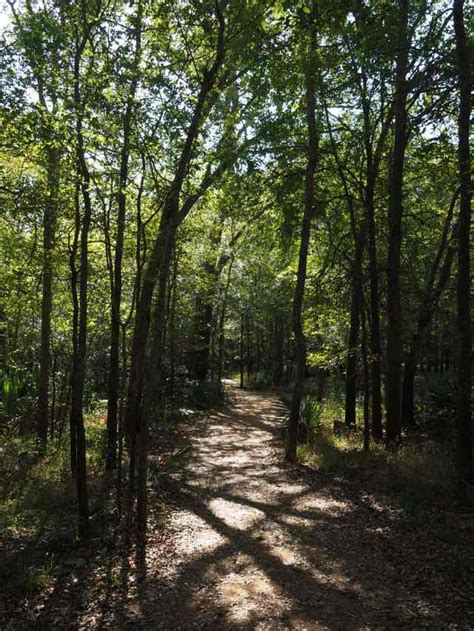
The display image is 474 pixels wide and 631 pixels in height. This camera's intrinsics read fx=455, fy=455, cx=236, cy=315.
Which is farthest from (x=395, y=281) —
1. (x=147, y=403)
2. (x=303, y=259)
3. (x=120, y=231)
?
(x=147, y=403)

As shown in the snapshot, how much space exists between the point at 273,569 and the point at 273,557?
0.30 metres

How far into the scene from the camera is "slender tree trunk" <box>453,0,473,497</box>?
6.54m

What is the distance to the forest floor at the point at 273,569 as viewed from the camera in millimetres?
4391

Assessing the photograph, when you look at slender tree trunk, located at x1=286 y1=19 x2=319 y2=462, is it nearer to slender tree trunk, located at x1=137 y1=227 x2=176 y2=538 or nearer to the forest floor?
the forest floor

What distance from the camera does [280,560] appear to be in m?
5.48

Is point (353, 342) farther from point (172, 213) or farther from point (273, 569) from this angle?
point (273, 569)

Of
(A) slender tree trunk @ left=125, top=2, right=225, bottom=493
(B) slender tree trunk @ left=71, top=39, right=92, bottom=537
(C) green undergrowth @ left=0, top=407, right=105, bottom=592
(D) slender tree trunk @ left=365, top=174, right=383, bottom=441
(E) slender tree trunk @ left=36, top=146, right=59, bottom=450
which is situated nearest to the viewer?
(C) green undergrowth @ left=0, top=407, right=105, bottom=592

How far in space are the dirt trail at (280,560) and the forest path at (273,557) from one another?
0.01 meters

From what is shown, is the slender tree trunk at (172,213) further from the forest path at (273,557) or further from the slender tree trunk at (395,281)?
the slender tree trunk at (395,281)

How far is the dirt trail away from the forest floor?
0.02 meters

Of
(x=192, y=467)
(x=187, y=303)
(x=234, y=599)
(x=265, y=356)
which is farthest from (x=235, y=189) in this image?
(x=265, y=356)

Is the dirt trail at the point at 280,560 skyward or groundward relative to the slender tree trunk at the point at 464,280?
groundward

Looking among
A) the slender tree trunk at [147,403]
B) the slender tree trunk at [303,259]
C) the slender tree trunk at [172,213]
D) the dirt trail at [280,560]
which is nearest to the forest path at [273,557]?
the dirt trail at [280,560]

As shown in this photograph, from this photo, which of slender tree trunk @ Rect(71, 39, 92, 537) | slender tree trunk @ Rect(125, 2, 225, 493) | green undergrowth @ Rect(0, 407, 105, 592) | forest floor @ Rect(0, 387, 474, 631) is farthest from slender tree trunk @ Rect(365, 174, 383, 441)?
green undergrowth @ Rect(0, 407, 105, 592)
